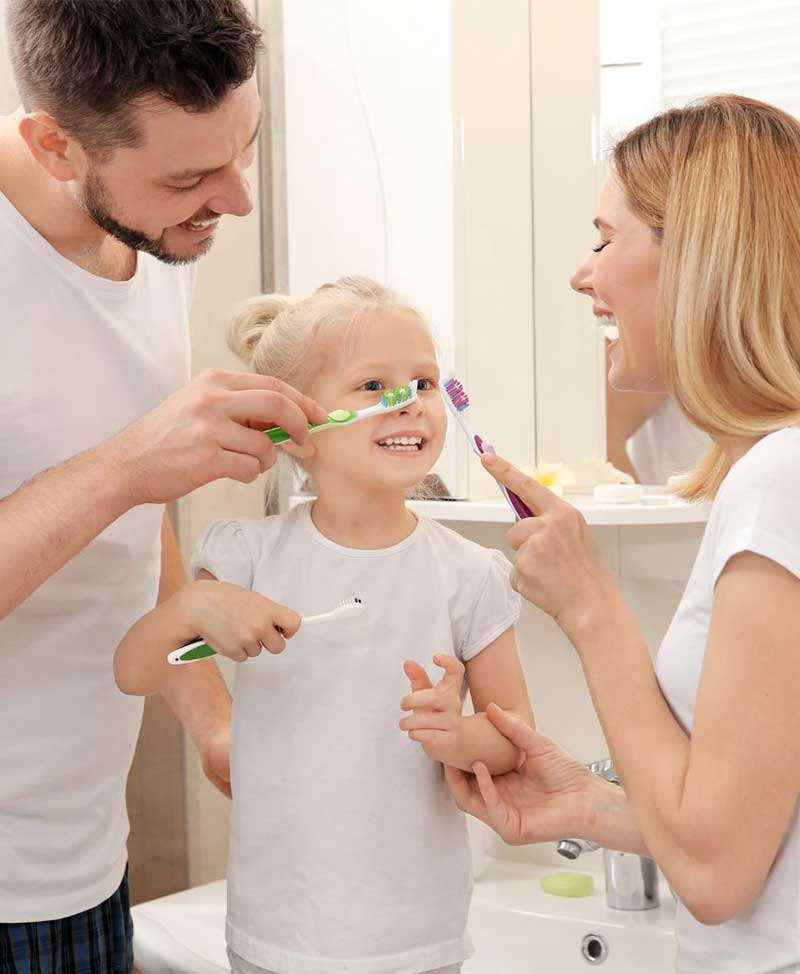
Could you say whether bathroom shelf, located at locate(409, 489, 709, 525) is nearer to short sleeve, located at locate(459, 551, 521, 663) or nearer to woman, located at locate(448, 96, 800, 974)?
short sleeve, located at locate(459, 551, 521, 663)

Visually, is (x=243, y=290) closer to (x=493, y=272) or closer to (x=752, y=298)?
(x=493, y=272)

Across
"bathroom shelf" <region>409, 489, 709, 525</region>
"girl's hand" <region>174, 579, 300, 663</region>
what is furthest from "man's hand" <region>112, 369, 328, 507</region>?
"bathroom shelf" <region>409, 489, 709, 525</region>

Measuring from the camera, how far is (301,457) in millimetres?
1228

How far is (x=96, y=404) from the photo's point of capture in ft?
3.84

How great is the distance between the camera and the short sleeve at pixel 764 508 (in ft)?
2.69

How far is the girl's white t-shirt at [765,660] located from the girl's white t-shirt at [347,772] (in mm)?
280

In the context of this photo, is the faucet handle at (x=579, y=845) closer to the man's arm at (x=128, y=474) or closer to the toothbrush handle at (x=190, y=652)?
the toothbrush handle at (x=190, y=652)

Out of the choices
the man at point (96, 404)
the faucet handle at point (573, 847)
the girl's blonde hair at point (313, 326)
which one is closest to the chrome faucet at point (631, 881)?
the faucet handle at point (573, 847)

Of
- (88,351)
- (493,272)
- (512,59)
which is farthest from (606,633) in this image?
(512,59)

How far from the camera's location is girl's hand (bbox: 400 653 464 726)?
3.58 ft

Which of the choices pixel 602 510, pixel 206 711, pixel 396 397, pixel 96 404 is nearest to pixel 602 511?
pixel 602 510

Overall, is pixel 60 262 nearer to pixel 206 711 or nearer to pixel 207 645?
pixel 207 645

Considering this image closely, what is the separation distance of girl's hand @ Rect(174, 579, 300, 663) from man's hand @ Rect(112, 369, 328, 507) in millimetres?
121

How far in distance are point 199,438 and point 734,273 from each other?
17.1 inches
